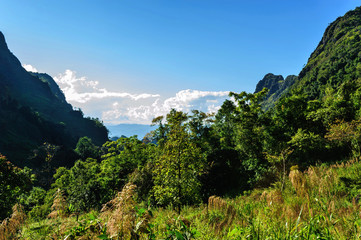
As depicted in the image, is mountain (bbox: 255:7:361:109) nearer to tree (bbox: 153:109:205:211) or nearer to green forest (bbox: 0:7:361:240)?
green forest (bbox: 0:7:361:240)

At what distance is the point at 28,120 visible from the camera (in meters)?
87.2

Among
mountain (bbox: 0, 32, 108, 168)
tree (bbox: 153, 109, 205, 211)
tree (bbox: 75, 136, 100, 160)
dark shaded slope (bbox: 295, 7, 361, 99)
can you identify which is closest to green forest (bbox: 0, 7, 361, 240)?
tree (bbox: 153, 109, 205, 211)

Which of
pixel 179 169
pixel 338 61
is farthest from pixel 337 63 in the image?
pixel 179 169

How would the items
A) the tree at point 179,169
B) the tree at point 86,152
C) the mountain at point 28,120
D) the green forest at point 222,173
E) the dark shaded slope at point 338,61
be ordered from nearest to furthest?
the green forest at point 222,173 → the tree at point 179,169 → the dark shaded slope at point 338,61 → the mountain at point 28,120 → the tree at point 86,152

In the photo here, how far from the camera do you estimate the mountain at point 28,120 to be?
69819mm

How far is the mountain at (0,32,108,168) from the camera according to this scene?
229ft

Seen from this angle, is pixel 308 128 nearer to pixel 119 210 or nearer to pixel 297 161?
pixel 297 161

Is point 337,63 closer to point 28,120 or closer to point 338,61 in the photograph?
point 338,61

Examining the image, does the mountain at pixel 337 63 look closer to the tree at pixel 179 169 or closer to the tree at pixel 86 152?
the tree at pixel 179 169

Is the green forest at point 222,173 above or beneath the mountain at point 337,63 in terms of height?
beneath

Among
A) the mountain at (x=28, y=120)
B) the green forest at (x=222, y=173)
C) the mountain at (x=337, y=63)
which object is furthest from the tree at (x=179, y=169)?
the mountain at (x=28, y=120)

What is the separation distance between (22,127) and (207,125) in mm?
94625

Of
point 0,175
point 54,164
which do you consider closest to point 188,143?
point 0,175

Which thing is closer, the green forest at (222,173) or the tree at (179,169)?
the green forest at (222,173)
